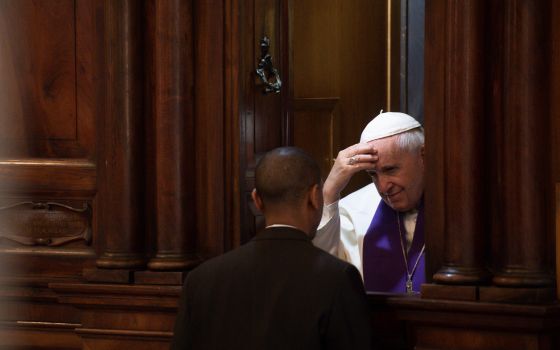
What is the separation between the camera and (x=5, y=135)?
3816 mm

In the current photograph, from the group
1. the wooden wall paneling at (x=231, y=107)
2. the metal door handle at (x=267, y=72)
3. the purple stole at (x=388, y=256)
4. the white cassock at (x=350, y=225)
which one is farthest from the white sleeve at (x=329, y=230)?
the wooden wall paneling at (x=231, y=107)

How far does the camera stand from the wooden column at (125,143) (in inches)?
139

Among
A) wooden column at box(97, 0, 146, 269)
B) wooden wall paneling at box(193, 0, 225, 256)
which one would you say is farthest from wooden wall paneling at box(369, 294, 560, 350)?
wooden column at box(97, 0, 146, 269)

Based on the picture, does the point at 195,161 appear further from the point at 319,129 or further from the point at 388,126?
the point at 319,129

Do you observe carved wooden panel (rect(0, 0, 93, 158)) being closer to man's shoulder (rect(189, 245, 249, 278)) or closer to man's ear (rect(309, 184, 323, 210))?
man's shoulder (rect(189, 245, 249, 278))

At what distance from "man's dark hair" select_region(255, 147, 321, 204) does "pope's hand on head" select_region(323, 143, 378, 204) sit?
1.31 meters

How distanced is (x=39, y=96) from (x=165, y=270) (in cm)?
88

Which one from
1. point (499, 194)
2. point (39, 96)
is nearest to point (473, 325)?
point (499, 194)

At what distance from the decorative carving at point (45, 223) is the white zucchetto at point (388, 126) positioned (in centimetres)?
141

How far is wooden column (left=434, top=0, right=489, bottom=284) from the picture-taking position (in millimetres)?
3072

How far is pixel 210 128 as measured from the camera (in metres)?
3.52

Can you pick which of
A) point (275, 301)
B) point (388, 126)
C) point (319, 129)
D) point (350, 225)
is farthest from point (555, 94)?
point (319, 129)

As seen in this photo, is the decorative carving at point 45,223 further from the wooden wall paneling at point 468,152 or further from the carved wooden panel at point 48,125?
the wooden wall paneling at point 468,152

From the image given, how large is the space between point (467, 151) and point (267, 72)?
1.10 m
